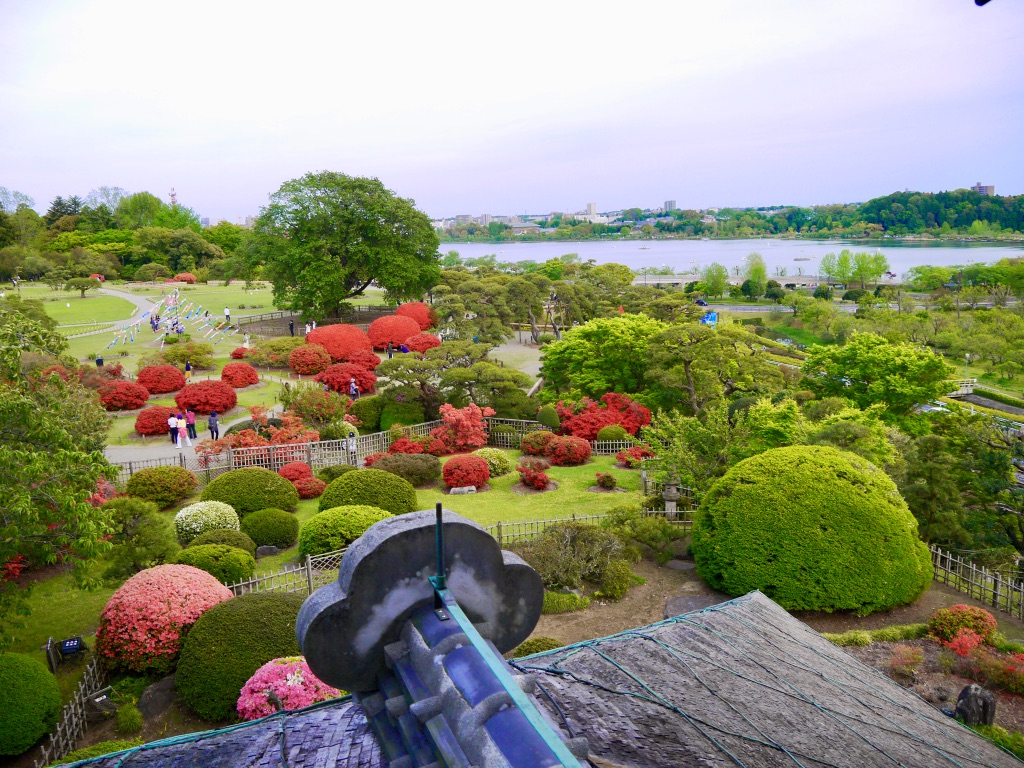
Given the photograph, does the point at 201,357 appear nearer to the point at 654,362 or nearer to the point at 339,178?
the point at 339,178

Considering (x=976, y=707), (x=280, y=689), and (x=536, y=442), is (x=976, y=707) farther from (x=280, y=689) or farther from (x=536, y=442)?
(x=536, y=442)

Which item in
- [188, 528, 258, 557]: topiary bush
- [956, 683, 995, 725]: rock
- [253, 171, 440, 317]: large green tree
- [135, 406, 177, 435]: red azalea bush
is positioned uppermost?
[253, 171, 440, 317]: large green tree

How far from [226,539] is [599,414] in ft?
48.6

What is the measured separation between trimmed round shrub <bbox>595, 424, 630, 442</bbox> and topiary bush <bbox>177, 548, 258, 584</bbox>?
46.5ft

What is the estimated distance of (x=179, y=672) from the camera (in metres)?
10.2

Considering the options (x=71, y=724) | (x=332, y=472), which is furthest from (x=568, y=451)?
(x=71, y=724)

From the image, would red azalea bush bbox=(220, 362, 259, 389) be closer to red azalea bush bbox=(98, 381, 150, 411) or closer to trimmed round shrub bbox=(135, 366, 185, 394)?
trimmed round shrub bbox=(135, 366, 185, 394)

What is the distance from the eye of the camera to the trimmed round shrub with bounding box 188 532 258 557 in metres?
14.5

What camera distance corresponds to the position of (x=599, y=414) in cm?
2617

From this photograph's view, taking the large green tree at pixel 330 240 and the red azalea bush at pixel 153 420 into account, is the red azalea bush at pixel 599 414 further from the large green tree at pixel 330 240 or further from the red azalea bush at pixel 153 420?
the large green tree at pixel 330 240

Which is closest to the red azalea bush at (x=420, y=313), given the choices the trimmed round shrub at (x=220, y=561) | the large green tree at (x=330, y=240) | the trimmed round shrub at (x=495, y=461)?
the large green tree at (x=330, y=240)

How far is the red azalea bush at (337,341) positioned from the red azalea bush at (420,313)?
27.2 ft

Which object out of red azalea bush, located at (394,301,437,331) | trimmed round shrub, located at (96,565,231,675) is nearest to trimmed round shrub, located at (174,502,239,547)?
trimmed round shrub, located at (96,565,231,675)

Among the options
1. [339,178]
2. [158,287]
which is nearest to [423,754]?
[339,178]
